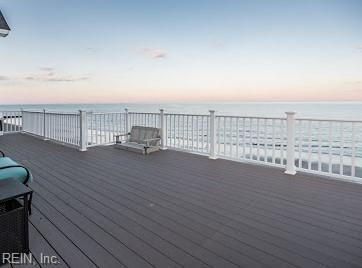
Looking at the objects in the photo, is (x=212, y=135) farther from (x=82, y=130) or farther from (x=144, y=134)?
(x=82, y=130)

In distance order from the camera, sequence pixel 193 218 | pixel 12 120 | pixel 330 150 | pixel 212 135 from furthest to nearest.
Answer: pixel 12 120, pixel 212 135, pixel 330 150, pixel 193 218

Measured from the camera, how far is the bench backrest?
645 cm

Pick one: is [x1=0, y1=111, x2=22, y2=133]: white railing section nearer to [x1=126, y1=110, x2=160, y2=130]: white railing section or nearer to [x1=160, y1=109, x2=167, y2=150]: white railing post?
[x1=126, y1=110, x2=160, y2=130]: white railing section

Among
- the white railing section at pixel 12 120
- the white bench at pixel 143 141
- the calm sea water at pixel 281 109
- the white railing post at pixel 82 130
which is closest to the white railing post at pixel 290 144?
the white bench at pixel 143 141

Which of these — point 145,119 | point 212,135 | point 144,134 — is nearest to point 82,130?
point 144,134

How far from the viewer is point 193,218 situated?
261 cm

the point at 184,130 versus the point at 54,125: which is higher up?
the point at 54,125

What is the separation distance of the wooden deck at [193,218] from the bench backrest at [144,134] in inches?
75.2

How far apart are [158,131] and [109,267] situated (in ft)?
15.7

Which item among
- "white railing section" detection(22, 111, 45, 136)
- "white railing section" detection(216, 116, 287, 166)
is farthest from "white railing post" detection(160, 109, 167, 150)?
"white railing section" detection(22, 111, 45, 136)

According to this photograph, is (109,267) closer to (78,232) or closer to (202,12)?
(78,232)

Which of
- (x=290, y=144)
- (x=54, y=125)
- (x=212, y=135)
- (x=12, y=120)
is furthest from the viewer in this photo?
(x=12, y=120)

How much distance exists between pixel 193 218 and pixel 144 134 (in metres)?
4.26

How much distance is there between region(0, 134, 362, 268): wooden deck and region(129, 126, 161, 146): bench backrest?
1.91 metres
